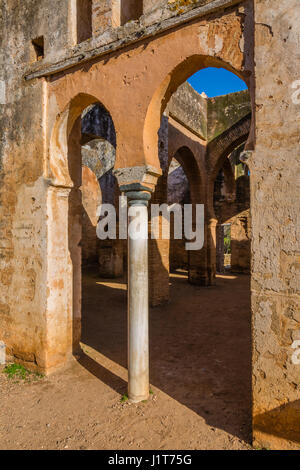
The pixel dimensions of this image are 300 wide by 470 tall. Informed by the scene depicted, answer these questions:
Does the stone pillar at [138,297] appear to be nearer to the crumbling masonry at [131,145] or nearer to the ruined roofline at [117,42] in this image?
the crumbling masonry at [131,145]

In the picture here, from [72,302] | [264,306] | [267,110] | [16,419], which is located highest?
[267,110]

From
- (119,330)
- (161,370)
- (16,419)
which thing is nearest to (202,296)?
(119,330)

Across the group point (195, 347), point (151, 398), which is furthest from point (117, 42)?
point (195, 347)

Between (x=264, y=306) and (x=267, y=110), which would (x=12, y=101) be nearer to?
(x=267, y=110)

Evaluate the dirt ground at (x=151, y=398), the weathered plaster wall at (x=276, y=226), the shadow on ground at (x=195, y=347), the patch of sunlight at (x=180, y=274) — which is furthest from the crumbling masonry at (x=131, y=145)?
the patch of sunlight at (x=180, y=274)

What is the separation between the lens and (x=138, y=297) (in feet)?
13.6

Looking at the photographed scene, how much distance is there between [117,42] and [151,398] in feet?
15.2

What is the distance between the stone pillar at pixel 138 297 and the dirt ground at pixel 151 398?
29 centimetres

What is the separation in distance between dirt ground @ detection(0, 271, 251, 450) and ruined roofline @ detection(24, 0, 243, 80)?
14.9 ft

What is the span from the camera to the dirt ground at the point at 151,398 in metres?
3.44

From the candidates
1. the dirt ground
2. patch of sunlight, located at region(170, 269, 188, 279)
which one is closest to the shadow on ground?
the dirt ground

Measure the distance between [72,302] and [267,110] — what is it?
4063 mm

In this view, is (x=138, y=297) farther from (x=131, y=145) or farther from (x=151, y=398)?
(x=131, y=145)

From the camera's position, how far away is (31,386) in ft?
15.3
